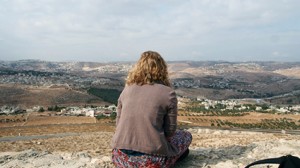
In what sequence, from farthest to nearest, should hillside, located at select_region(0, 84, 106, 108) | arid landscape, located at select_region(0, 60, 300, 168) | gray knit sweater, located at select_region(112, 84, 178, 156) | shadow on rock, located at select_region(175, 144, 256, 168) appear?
hillside, located at select_region(0, 84, 106, 108) < arid landscape, located at select_region(0, 60, 300, 168) < shadow on rock, located at select_region(175, 144, 256, 168) < gray knit sweater, located at select_region(112, 84, 178, 156)

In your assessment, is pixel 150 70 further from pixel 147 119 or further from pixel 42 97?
pixel 42 97

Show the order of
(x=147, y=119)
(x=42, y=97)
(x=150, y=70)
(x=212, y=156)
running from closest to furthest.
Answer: (x=147, y=119)
(x=150, y=70)
(x=212, y=156)
(x=42, y=97)

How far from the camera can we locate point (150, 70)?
5.72 m

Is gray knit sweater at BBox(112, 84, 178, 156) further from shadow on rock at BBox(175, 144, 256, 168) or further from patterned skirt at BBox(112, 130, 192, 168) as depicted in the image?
shadow on rock at BBox(175, 144, 256, 168)

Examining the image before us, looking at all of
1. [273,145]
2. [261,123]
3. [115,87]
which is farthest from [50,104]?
[273,145]

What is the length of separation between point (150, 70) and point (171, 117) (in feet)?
2.69

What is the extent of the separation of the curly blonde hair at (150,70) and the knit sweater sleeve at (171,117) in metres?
0.29

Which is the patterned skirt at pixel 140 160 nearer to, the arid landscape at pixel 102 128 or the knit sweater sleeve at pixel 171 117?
the knit sweater sleeve at pixel 171 117

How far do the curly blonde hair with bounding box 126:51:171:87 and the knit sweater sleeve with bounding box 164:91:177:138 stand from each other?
0.29 metres

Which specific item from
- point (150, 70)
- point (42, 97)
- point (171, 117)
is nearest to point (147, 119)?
point (171, 117)

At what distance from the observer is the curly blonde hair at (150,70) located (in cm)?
572

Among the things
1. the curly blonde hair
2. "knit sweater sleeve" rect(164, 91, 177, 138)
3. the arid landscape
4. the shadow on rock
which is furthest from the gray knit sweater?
the arid landscape

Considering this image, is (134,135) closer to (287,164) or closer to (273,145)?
(287,164)

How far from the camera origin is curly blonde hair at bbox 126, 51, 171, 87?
572 centimetres
